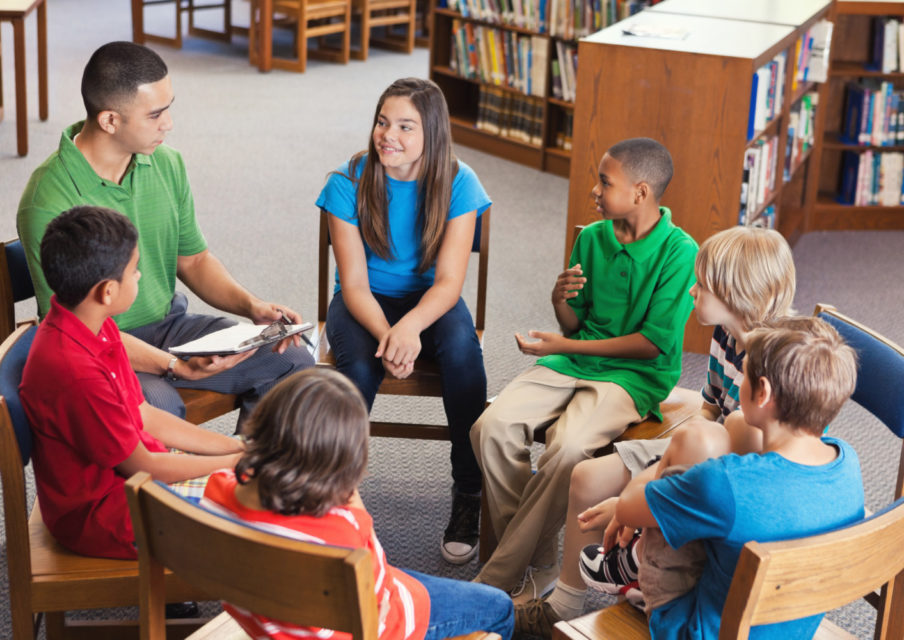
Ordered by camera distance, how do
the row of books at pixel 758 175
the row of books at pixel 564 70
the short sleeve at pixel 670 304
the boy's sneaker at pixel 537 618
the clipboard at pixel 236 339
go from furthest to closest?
1. the row of books at pixel 564 70
2. the row of books at pixel 758 175
3. the short sleeve at pixel 670 304
4. the clipboard at pixel 236 339
5. the boy's sneaker at pixel 537 618

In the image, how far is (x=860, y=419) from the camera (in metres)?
3.14

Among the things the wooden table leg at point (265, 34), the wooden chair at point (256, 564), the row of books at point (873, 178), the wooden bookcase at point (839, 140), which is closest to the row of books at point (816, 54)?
the wooden bookcase at point (839, 140)

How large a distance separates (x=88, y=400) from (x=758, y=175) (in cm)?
274

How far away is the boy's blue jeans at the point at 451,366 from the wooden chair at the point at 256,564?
1029mm

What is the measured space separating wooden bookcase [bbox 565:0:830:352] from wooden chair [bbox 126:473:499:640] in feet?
8.01

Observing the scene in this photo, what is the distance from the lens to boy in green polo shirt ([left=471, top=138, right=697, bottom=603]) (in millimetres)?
2092

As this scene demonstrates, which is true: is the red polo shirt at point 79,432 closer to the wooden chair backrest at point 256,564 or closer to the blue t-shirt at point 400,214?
the wooden chair backrest at point 256,564

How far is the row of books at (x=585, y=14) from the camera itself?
17.0 ft

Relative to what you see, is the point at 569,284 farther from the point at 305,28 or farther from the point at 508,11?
the point at 305,28

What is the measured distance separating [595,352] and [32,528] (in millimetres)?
1160

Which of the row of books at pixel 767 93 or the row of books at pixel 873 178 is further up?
the row of books at pixel 767 93

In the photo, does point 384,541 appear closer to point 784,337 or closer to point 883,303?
point 784,337

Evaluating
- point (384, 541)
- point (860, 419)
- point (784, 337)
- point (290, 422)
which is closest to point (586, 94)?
point (860, 419)

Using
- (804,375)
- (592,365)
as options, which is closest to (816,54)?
(592,365)
